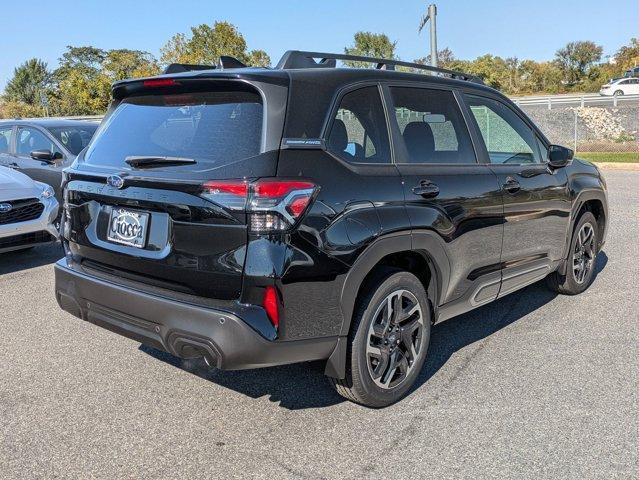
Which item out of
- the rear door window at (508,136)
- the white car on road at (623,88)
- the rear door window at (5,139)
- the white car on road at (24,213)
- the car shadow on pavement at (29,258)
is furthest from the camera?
the white car on road at (623,88)

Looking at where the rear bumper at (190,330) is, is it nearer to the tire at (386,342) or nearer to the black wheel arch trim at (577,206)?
the tire at (386,342)

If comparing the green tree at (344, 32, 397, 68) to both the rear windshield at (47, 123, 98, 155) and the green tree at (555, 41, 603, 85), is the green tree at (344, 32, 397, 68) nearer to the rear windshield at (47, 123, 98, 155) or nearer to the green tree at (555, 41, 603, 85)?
the green tree at (555, 41, 603, 85)

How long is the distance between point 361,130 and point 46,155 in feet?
20.5

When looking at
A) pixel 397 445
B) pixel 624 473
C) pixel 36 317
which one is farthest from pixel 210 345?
pixel 36 317

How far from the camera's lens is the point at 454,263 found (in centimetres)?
377

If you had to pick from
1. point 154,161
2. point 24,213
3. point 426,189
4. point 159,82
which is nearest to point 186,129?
point 154,161

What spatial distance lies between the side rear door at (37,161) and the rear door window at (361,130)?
6476mm

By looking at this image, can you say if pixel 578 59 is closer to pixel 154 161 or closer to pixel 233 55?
pixel 233 55

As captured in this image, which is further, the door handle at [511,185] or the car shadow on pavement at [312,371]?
the door handle at [511,185]

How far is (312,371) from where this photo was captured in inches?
155

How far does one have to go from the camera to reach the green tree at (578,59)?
6147 centimetres

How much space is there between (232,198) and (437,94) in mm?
1875

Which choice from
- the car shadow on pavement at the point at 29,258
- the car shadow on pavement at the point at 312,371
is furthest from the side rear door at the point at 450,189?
the car shadow on pavement at the point at 29,258

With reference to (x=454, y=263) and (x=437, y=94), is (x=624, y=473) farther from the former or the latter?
(x=437, y=94)
